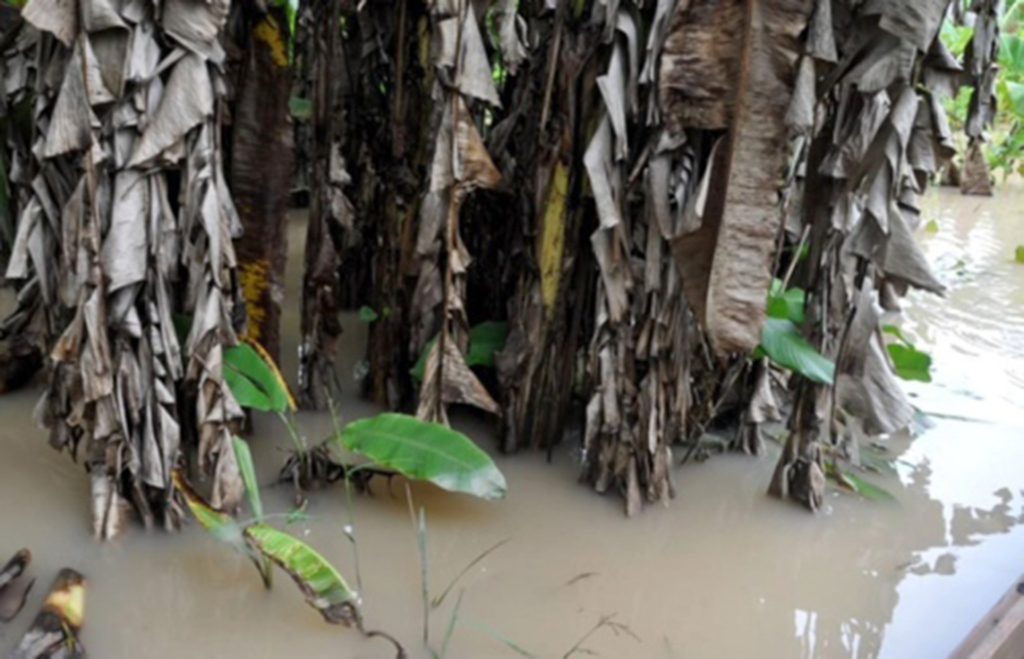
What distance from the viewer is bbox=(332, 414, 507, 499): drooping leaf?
5.97 ft

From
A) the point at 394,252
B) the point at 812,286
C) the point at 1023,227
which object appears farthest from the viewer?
the point at 1023,227

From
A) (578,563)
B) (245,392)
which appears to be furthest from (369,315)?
(578,563)

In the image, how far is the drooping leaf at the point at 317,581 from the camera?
1583 mm

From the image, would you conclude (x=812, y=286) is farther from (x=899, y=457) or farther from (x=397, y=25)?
(x=397, y=25)

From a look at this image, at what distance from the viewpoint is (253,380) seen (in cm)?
198

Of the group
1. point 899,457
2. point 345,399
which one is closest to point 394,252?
point 345,399

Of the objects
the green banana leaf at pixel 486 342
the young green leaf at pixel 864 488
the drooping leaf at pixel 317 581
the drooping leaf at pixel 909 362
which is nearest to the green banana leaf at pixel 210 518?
the drooping leaf at pixel 317 581

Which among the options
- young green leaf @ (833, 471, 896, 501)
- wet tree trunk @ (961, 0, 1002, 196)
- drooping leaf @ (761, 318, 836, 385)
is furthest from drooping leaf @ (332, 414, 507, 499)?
wet tree trunk @ (961, 0, 1002, 196)

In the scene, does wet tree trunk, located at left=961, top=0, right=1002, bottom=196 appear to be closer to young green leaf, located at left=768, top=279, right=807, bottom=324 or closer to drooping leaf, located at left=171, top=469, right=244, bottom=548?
young green leaf, located at left=768, top=279, right=807, bottom=324

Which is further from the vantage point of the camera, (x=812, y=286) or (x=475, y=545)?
(x=812, y=286)

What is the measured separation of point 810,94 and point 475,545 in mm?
1079

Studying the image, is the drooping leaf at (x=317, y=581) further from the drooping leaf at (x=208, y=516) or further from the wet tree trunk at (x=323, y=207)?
the wet tree trunk at (x=323, y=207)

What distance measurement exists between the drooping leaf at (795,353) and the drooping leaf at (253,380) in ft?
3.45

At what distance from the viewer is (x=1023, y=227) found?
5016mm
